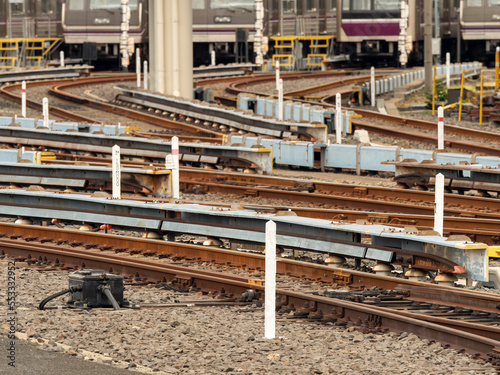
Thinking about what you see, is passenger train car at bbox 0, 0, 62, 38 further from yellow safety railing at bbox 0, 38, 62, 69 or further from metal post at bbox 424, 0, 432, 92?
metal post at bbox 424, 0, 432, 92

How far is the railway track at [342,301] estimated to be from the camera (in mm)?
7922

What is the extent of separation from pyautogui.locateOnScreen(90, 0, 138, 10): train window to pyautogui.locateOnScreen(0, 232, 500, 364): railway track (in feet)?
99.1

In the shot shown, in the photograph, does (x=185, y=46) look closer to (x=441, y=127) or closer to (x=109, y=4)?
(x=441, y=127)

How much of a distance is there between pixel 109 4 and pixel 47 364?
116ft

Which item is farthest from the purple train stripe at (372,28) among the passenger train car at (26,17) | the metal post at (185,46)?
the metal post at (185,46)

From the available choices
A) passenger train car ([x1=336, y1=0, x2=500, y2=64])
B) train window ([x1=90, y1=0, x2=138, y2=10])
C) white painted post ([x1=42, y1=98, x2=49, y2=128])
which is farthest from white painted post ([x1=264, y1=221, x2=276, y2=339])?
train window ([x1=90, y1=0, x2=138, y2=10])

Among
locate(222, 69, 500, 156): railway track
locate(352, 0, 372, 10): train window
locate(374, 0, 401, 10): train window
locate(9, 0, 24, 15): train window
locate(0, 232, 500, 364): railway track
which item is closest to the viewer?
locate(0, 232, 500, 364): railway track

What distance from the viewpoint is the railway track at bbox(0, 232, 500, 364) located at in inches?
312

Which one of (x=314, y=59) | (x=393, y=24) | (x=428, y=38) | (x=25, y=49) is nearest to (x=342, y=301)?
(x=428, y=38)

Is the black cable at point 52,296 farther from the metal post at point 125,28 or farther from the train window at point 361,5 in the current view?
the train window at point 361,5

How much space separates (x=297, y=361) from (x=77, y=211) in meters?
6.94

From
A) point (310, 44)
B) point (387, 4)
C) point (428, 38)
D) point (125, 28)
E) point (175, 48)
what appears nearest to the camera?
point (175, 48)

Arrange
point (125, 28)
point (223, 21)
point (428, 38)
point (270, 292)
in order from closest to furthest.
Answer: point (270, 292) → point (428, 38) → point (125, 28) → point (223, 21)

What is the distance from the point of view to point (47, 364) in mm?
7277
